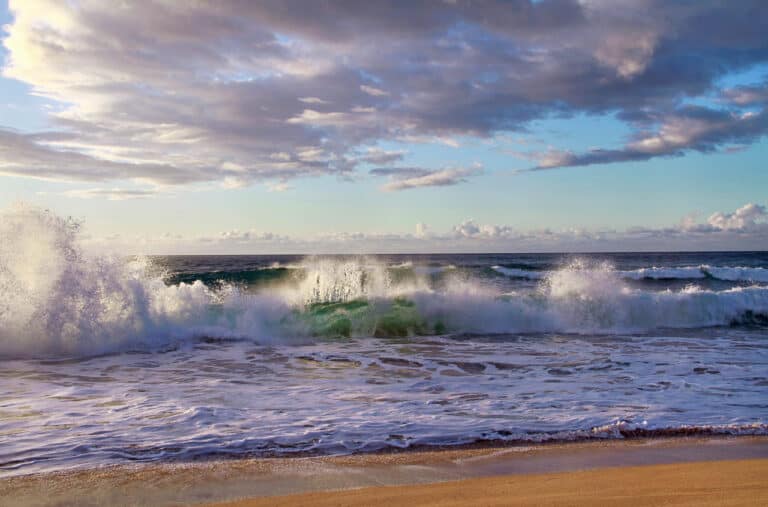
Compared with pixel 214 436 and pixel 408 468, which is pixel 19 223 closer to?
pixel 214 436

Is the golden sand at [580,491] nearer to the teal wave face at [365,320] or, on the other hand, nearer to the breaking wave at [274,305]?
the breaking wave at [274,305]

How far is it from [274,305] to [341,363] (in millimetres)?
5824

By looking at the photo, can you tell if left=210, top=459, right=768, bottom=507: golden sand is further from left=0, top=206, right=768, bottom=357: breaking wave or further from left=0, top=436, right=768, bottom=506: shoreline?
left=0, top=206, right=768, bottom=357: breaking wave

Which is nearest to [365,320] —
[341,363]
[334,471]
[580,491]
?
[341,363]

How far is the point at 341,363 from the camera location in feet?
32.7

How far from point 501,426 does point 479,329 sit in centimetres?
949

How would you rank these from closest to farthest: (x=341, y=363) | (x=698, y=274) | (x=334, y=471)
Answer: (x=334, y=471)
(x=341, y=363)
(x=698, y=274)

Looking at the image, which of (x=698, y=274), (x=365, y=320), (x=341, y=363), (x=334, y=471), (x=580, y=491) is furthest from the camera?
(x=698, y=274)

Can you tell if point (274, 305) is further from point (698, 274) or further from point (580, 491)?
point (698, 274)

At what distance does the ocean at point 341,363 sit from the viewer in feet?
17.8

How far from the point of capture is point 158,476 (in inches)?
169

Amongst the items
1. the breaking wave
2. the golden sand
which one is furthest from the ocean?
the golden sand

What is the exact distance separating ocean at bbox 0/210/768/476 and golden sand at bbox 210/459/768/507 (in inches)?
43.7

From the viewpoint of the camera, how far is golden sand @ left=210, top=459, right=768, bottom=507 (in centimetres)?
355
